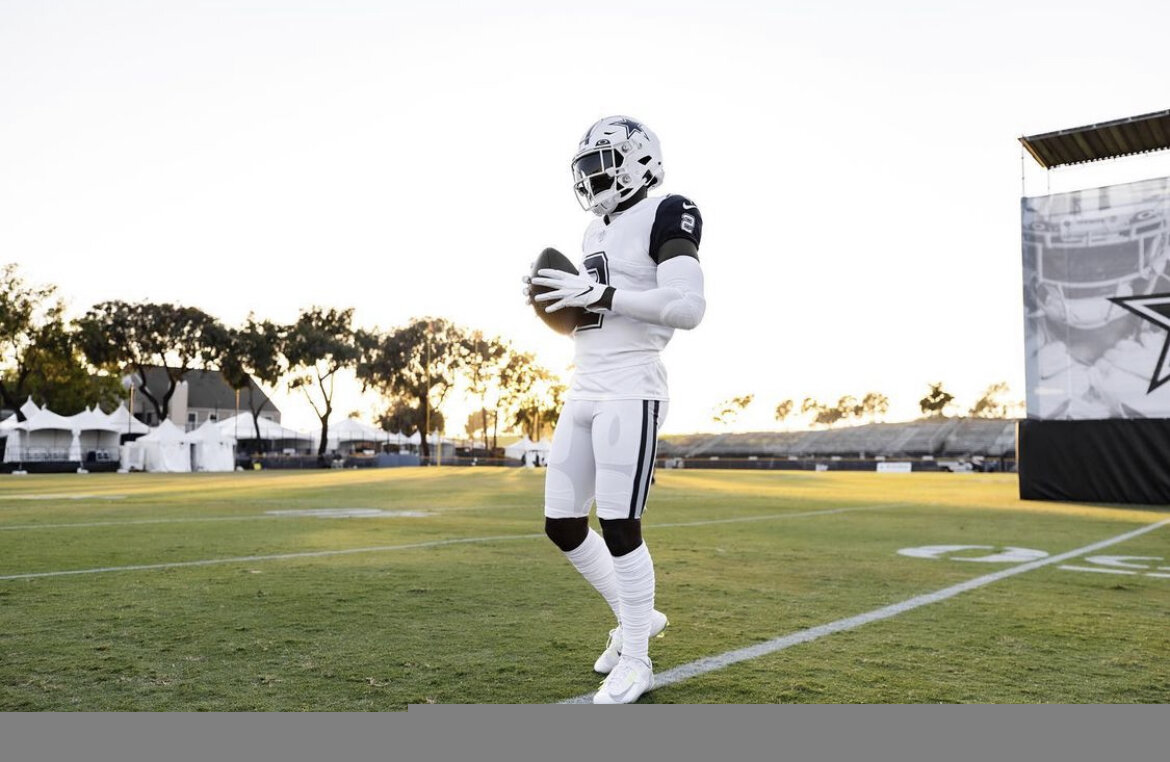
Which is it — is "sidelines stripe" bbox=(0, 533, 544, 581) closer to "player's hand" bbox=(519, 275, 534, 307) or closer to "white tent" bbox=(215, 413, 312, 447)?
"player's hand" bbox=(519, 275, 534, 307)

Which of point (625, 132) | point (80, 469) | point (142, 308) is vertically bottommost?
point (80, 469)

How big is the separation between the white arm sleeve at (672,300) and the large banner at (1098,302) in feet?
57.0

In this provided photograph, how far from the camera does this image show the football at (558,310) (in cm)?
365

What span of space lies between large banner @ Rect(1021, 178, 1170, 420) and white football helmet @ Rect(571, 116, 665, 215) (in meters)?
17.2

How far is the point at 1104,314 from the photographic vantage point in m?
18.2

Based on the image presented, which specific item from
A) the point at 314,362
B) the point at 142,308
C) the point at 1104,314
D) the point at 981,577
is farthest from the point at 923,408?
the point at 981,577

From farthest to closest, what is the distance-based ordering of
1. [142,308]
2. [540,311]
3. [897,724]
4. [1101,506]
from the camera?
[142,308], [1101,506], [540,311], [897,724]

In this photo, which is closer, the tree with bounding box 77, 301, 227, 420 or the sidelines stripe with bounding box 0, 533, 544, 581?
the sidelines stripe with bounding box 0, 533, 544, 581

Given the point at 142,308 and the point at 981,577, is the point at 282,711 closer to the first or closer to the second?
the point at 981,577

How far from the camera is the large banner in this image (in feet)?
57.9

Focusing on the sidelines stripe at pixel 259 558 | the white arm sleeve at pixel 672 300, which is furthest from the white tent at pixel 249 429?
the white arm sleeve at pixel 672 300

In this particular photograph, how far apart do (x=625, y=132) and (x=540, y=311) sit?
833mm

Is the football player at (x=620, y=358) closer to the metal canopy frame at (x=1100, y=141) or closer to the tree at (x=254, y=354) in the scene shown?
the metal canopy frame at (x=1100, y=141)

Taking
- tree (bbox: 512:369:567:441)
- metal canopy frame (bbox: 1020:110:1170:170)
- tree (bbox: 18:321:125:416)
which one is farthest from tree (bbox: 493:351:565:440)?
metal canopy frame (bbox: 1020:110:1170:170)
